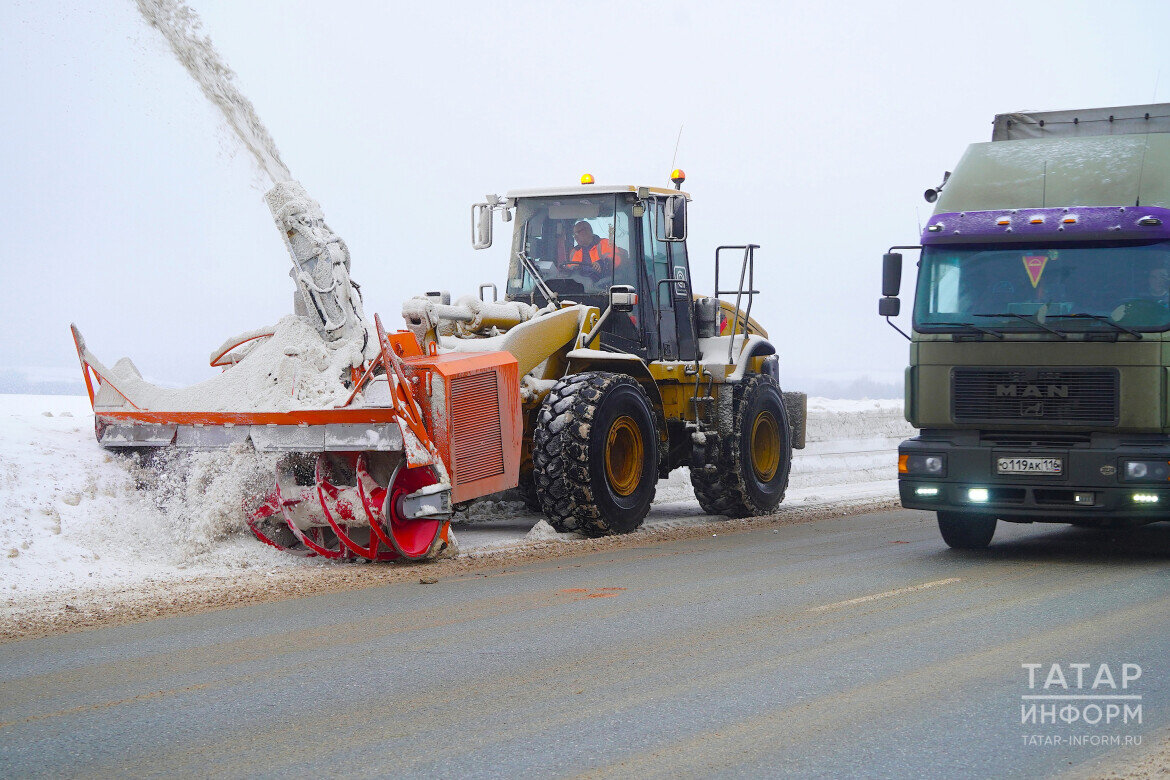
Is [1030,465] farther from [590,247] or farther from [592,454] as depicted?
[590,247]

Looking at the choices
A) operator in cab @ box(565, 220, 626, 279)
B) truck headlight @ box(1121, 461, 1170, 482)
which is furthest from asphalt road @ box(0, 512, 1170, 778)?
operator in cab @ box(565, 220, 626, 279)

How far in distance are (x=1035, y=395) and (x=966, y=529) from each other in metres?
1.46

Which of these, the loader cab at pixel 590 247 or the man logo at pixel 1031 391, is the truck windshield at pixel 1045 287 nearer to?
the man logo at pixel 1031 391

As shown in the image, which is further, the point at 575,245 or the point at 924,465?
the point at 575,245

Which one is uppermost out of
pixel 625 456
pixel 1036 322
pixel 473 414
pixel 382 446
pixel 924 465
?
pixel 1036 322

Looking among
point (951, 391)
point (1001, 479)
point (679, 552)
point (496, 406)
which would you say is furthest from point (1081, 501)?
point (496, 406)

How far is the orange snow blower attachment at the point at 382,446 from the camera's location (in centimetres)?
893

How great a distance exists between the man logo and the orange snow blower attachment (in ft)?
12.6

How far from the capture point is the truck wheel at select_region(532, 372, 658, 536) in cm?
1013

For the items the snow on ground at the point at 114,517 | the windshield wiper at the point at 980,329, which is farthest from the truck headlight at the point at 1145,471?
the snow on ground at the point at 114,517

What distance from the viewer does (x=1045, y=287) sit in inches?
366

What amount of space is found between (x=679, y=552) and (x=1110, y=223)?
166 inches

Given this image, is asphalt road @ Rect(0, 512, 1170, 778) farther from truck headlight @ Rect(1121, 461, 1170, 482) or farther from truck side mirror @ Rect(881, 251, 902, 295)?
truck side mirror @ Rect(881, 251, 902, 295)

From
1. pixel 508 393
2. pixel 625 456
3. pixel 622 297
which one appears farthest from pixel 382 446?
pixel 622 297
